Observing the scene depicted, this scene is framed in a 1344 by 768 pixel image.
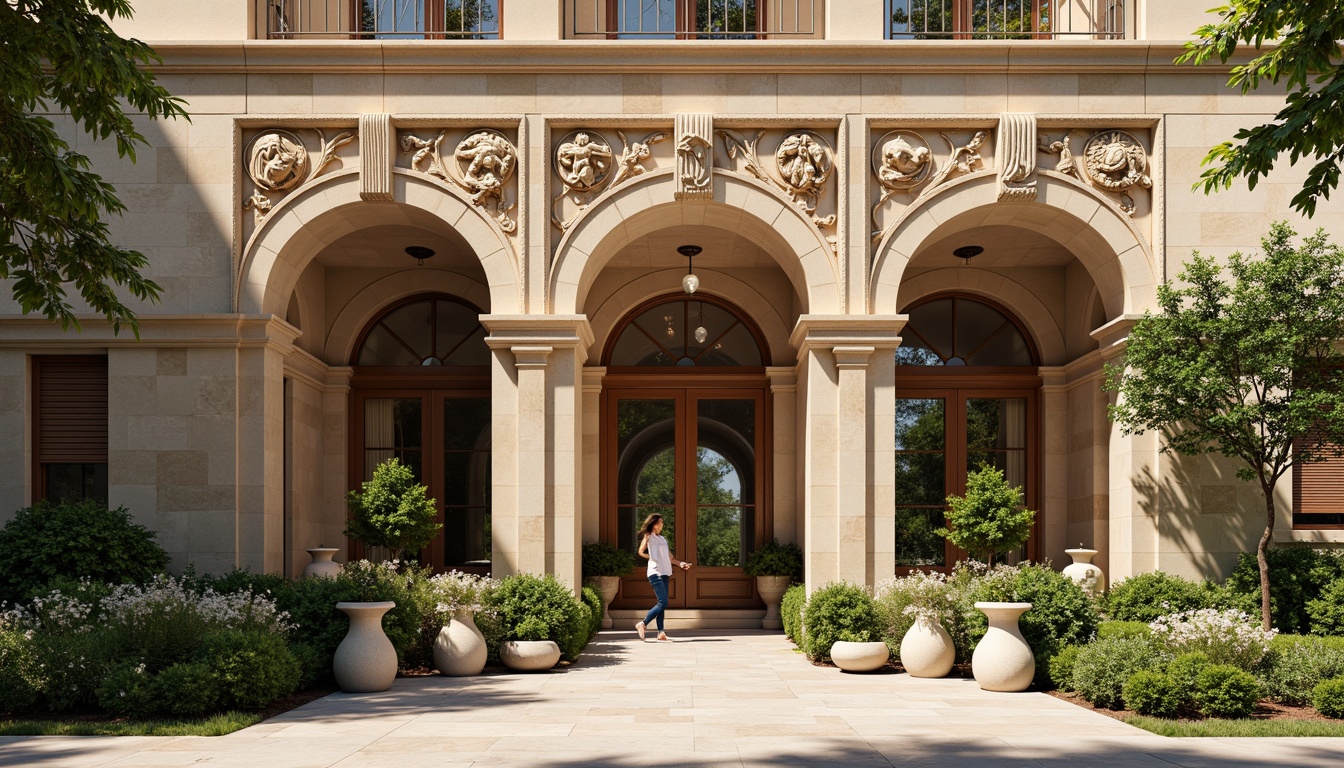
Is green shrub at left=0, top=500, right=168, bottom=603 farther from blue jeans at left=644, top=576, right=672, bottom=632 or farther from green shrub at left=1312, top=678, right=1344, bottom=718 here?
green shrub at left=1312, top=678, right=1344, bottom=718

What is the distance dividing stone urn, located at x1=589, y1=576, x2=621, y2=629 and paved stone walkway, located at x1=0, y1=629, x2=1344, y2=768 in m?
6.03

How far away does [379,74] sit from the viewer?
15.8m

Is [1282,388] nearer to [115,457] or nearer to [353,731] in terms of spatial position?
[353,731]

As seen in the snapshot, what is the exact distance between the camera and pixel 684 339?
20297mm

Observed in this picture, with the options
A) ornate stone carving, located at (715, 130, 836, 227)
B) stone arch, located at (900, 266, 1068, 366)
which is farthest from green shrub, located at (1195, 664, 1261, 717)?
stone arch, located at (900, 266, 1068, 366)

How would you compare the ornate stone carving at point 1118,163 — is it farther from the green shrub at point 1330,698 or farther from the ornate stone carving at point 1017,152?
the green shrub at point 1330,698

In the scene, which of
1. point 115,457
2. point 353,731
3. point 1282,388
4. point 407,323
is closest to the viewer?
point 353,731

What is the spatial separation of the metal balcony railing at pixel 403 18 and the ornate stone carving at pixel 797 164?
3.87m

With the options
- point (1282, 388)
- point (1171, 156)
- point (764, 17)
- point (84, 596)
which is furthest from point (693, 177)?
point (84, 596)

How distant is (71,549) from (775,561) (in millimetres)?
→ 9860

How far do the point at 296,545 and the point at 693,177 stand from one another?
8.05 metres

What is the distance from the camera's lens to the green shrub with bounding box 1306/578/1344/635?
13945 millimetres

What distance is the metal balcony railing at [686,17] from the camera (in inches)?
676

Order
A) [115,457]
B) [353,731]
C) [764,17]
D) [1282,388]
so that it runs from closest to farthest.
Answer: [353,731] → [1282,388] → [115,457] → [764,17]
